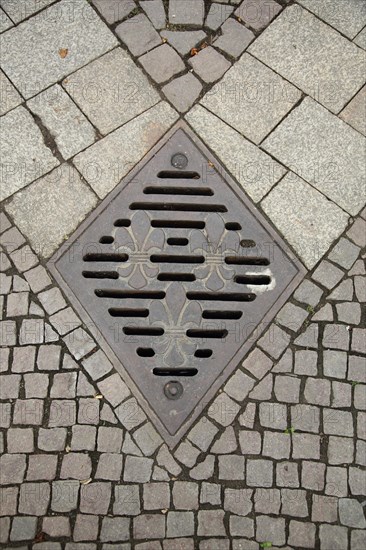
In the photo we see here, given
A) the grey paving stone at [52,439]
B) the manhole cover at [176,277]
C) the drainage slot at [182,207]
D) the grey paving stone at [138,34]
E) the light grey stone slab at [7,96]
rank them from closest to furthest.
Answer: the grey paving stone at [52,439]
the manhole cover at [176,277]
the drainage slot at [182,207]
the light grey stone slab at [7,96]
the grey paving stone at [138,34]

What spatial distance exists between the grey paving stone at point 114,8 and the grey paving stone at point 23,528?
3245 millimetres

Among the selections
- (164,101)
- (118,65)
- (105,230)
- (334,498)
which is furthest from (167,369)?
(118,65)

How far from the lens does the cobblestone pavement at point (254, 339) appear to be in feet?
10.8

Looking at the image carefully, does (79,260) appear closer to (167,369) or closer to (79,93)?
(167,369)

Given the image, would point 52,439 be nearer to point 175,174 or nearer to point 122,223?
point 122,223

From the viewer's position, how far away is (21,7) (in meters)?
4.00

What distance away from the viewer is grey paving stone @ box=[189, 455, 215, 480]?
11.0 feet

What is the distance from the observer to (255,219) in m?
3.71

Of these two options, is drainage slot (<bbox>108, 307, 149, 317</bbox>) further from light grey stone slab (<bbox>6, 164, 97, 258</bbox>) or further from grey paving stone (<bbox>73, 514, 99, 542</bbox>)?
grey paving stone (<bbox>73, 514, 99, 542</bbox>)

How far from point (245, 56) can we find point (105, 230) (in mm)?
1558

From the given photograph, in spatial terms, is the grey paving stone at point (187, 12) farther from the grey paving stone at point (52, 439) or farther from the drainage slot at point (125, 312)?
the grey paving stone at point (52, 439)

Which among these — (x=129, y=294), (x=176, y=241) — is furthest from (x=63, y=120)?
(x=129, y=294)

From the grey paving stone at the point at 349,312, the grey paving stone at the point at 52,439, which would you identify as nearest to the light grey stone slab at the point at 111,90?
the grey paving stone at the point at 349,312

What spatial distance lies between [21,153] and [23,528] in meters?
2.30
